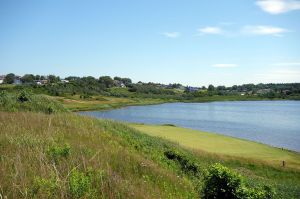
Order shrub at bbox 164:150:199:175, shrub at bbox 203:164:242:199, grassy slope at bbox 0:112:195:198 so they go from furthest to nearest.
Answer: shrub at bbox 164:150:199:175 < shrub at bbox 203:164:242:199 < grassy slope at bbox 0:112:195:198

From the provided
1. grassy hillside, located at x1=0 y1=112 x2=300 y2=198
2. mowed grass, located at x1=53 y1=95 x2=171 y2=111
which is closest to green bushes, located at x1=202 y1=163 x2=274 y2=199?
grassy hillside, located at x1=0 y1=112 x2=300 y2=198

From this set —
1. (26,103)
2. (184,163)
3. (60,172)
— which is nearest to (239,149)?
(184,163)

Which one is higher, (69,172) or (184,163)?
(69,172)

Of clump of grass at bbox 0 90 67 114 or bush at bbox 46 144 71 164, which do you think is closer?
bush at bbox 46 144 71 164

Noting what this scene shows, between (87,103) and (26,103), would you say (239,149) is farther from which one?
(87,103)

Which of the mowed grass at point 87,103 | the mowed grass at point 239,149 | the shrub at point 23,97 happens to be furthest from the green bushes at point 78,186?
the mowed grass at point 87,103

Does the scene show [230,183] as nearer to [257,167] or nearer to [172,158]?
[172,158]

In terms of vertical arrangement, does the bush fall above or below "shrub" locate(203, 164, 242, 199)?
above

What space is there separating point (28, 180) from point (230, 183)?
6214 mm

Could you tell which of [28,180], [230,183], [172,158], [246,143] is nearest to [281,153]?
[246,143]

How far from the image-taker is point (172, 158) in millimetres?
20172

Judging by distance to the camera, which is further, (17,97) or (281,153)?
(281,153)

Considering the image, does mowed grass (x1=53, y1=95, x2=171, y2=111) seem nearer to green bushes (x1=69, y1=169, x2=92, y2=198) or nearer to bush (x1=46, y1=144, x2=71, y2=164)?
bush (x1=46, y1=144, x2=71, y2=164)

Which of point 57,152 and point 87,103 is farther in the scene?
point 87,103
